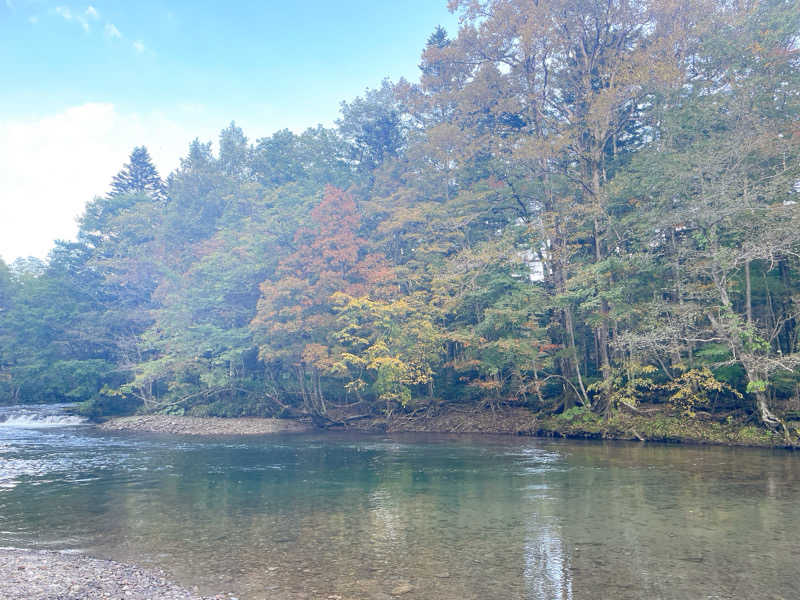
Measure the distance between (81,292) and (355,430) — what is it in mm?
31340

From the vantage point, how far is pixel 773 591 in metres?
7.57

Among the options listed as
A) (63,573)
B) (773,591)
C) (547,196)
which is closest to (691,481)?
(773,591)

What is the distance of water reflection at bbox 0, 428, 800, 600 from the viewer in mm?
8195

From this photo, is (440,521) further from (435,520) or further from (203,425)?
(203,425)

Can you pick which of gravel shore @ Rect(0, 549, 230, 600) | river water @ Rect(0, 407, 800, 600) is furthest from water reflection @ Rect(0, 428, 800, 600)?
gravel shore @ Rect(0, 549, 230, 600)

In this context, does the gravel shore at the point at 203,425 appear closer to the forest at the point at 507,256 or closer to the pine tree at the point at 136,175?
the forest at the point at 507,256

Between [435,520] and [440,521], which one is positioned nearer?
[440,521]

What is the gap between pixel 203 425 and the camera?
3456cm

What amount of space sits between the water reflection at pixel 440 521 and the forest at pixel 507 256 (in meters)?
7.22

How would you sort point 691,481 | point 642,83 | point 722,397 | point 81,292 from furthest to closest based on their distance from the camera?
point 81,292, point 642,83, point 722,397, point 691,481

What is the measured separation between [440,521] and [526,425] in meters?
18.8

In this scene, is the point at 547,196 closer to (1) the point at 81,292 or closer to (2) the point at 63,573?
(2) the point at 63,573

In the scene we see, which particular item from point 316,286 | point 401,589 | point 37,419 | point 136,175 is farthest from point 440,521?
point 136,175

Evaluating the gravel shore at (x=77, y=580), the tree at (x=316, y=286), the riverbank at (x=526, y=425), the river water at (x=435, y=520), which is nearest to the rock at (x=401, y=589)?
the river water at (x=435, y=520)
